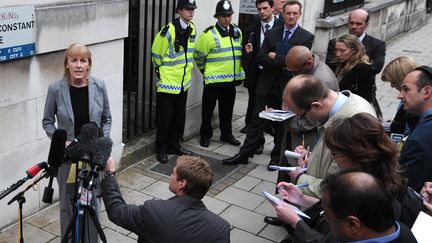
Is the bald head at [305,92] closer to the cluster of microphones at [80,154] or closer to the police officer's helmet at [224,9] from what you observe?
the cluster of microphones at [80,154]

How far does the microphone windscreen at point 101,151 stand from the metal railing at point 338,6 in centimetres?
888

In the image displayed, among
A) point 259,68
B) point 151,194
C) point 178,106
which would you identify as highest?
point 259,68

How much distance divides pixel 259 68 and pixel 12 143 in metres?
3.20

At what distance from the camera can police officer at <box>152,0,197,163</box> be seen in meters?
5.71

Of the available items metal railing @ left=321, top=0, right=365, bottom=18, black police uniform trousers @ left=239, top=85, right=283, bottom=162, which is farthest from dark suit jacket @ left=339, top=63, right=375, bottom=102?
metal railing @ left=321, top=0, right=365, bottom=18

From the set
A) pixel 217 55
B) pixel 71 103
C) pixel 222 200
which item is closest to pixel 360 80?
pixel 222 200

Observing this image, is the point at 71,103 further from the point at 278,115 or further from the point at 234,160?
the point at 234,160

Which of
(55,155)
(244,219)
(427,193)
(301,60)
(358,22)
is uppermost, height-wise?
(358,22)

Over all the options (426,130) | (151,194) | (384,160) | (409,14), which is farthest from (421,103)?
(409,14)

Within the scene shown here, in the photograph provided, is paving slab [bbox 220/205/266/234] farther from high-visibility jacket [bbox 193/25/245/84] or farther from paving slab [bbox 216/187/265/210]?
high-visibility jacket [bbox 193/25/245/84]

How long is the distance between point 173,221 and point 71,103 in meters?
1.59

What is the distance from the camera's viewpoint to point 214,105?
6605 millimetres

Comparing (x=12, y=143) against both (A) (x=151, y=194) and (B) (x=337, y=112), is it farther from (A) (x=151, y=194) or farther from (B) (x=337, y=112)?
(B) (x=337, y=112)

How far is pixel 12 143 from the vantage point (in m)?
4.28
